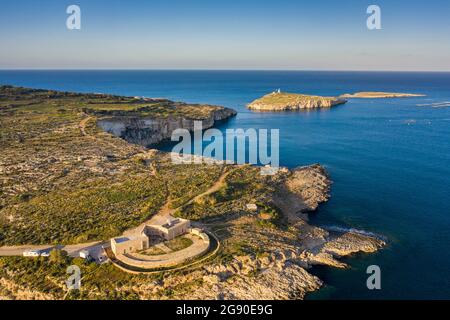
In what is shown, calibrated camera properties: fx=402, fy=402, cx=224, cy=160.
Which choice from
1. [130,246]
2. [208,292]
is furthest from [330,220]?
[130,246]

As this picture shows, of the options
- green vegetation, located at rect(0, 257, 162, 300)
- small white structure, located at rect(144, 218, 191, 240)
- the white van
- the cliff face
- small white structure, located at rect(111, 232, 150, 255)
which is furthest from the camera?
the cliff face

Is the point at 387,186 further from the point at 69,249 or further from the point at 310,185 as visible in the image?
the point at 69,249

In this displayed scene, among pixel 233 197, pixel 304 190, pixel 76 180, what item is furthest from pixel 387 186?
pixel 76 180

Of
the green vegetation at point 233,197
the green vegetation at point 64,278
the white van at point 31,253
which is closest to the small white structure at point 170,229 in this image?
the green vegetation at point 233,197

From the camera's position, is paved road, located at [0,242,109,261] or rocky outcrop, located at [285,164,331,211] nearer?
paved road, located at [0,242,109,261]

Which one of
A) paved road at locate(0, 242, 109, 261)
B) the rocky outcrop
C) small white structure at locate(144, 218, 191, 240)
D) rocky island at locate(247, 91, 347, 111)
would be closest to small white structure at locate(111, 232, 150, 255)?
paved road at locate(0, 242, 109, 261)

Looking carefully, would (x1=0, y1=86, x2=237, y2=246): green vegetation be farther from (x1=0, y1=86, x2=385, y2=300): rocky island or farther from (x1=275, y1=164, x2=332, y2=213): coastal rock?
(x1=275, y1=164, x2=332, y2=213): coastal rock

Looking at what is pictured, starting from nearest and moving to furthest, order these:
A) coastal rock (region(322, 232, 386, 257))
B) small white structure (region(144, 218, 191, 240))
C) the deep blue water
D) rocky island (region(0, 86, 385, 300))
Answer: rocky island (region(0, 86, 385, 300)) → the deep blue water → small white structure (region(144, 218, 191, 240)) → coastal rock (region(322, 232, 386, 257))

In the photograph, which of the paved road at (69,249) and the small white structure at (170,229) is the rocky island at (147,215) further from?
the small white structure at (170,229)
